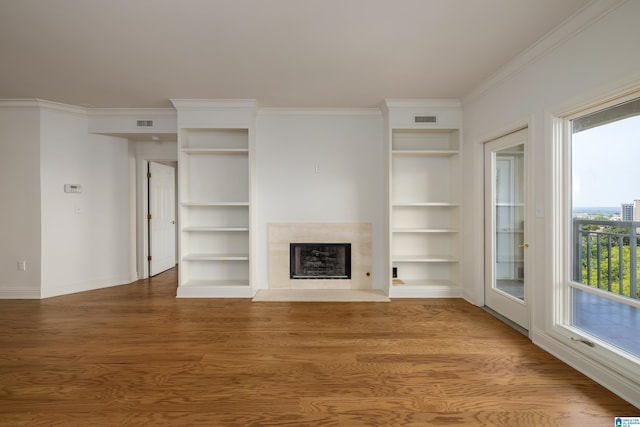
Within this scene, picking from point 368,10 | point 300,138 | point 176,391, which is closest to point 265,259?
point 300,138

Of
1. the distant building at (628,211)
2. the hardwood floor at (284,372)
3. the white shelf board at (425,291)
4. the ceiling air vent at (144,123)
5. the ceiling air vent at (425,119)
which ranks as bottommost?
the hardwood floor at (284,372)

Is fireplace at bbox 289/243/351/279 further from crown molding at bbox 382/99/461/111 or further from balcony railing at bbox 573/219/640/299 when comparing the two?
balcony railing at bbox 573/219/640/299

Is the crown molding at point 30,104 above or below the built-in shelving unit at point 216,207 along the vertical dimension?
above

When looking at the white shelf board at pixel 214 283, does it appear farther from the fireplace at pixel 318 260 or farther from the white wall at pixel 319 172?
the fireplace at pixel 318 260

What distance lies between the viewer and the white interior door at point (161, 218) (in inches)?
207

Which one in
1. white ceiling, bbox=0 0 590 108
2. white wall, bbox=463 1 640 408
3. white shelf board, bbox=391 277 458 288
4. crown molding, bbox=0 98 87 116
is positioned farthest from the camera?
white shelf board, bbox=391 277 458 288

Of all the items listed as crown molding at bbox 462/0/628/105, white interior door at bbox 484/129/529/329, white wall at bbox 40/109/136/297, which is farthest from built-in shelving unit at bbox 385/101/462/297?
white wall at bbox 40/109/136/297

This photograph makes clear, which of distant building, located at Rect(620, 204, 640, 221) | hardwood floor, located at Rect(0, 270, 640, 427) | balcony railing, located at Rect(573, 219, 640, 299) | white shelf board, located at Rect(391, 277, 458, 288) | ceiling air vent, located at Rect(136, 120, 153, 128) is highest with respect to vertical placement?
ceiling air vent, located at Rect(136, 120, 153, 128)

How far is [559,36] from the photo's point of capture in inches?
94.0

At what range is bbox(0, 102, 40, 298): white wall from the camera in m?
4.05

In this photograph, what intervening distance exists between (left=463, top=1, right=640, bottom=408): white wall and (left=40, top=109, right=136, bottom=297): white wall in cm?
504

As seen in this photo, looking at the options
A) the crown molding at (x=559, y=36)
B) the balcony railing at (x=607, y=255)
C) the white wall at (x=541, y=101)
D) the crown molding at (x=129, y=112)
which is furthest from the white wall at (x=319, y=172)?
the balcony railing at (x=607, y=255)

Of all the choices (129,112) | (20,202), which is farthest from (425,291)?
(20,202)

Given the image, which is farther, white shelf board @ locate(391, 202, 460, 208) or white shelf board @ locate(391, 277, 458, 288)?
white shelf board @ locate(391, 277, 458, 288)
